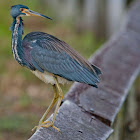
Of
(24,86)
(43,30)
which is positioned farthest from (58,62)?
(43,30)

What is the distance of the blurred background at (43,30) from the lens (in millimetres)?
6867

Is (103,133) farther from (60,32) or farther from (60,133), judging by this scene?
(60,32)

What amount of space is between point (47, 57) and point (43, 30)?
7.36 metres

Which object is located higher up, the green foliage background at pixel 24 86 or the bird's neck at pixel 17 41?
the bird's neck at pixel 17 41

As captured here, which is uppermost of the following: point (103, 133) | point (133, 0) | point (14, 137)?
point (133, 0)

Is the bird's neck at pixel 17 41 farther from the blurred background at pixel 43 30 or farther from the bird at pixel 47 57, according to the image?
the blurred background at pixel 43 30

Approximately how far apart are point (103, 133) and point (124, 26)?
3670 mm

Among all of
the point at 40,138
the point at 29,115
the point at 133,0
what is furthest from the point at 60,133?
the point at 133,0

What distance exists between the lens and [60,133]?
384 cm

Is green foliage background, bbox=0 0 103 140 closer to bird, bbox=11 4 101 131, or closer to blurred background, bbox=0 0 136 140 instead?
blurred background, bbox=0 0 136 140

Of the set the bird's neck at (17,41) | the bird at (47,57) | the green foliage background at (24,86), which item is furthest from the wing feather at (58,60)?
the green foliage background at (24,86)

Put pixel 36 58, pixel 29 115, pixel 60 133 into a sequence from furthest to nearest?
pixel 29 115 → pixel 36 58 → pixel 60 133

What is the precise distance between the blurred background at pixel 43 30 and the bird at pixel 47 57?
84.6 inches

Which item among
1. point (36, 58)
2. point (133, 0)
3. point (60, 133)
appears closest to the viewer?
point (60, 133)
